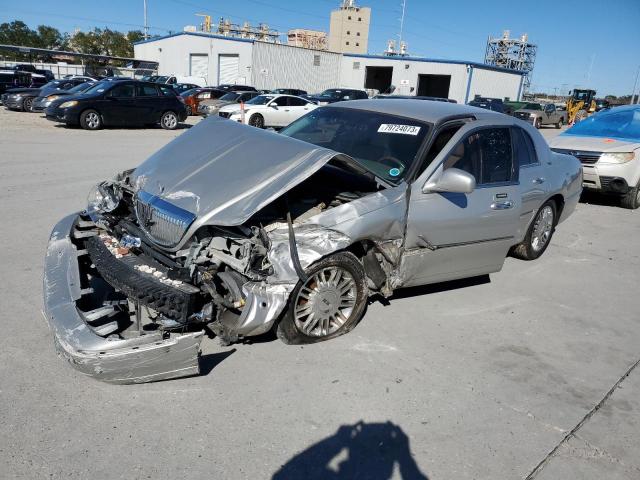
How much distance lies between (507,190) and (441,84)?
46.9m

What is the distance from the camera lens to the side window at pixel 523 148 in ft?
17.2

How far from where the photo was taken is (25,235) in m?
5.67

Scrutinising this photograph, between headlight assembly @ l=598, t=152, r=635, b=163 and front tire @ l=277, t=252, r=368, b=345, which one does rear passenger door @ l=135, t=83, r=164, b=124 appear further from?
front tire @ l=277, t=252, r=368, b=345

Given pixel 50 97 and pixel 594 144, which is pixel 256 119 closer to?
pixel 50 97

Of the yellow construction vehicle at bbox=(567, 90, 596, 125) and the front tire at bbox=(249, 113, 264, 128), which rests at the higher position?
the yellow construction vehicle at bbox=(567, 90, 596, 125)

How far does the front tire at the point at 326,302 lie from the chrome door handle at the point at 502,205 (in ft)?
5.21

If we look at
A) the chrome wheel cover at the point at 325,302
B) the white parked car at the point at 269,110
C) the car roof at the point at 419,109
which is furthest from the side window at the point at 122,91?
the chrome wheel cover at the point at 325,302

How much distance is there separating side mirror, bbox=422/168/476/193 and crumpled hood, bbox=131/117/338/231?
Result: 91 cm

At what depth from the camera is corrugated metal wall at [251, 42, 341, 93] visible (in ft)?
130

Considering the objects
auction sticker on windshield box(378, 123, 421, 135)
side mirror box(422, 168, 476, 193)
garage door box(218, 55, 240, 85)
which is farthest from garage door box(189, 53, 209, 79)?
side mirror box(422, 168, 476, 193)

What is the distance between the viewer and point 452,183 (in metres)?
4.01

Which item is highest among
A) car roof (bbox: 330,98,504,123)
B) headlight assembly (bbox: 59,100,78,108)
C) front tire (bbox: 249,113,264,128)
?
car roof (bbox: 330,98,504,123)

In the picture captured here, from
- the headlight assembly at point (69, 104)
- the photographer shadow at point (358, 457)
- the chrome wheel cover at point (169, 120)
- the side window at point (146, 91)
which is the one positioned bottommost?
the photographer shadow at point (358, 457)

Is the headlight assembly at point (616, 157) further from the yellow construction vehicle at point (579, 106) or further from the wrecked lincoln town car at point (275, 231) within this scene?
the yellow construction vehicle at point (579, 106)
